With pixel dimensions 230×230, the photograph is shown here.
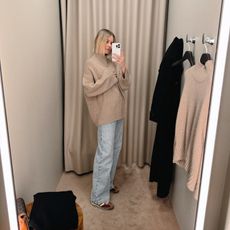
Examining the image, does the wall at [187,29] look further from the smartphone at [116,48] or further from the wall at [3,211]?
the wall at [3,211]

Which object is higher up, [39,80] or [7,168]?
[39,80]

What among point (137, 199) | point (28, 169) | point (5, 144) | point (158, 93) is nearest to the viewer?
point (5, 144)

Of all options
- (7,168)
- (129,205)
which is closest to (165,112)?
(129,205)

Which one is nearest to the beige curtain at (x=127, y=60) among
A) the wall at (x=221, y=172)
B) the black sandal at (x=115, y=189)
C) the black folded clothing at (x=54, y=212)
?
the black sandal at (x=115, y=189)

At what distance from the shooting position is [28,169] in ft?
3.61

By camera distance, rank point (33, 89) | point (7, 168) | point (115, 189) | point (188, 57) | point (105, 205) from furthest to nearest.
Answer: point (115, 189) → point (105, 205) → point (188, 57) → point (33, 89) → point (7, 168)

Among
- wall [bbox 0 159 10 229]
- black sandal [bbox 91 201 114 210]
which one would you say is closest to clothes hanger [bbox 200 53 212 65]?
wall [bbox 0 159 10 229]

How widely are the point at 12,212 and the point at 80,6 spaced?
107 cm

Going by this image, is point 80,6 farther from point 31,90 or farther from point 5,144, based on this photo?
point 5,144

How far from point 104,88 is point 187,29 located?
1.61 ft

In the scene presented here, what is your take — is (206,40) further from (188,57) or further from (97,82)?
(97,82)

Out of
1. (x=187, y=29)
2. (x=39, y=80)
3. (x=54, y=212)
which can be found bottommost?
(x=54, y=212)

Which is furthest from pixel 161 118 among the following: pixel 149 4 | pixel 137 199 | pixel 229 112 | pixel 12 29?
pixel 12 29

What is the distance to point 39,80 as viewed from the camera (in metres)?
1.20
